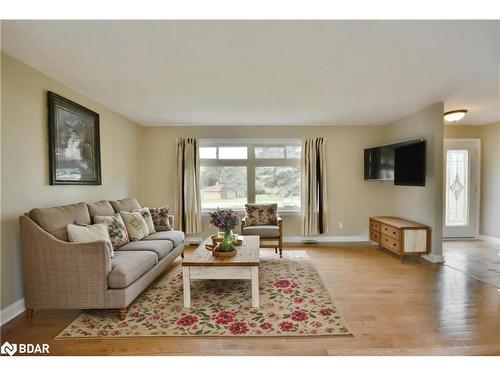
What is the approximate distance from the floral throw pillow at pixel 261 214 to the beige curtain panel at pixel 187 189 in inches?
42.9

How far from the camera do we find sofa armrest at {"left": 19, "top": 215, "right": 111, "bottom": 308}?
220cm

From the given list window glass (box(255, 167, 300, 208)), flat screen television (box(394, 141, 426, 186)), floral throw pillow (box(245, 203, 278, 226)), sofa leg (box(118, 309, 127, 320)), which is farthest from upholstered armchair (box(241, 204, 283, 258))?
sofa leg (box(118, 309, 127, 320))

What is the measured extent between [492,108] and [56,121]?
621cm

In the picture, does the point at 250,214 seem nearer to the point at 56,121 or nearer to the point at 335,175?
the point at 335,175

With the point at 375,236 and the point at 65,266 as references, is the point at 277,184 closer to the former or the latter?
the point at 375,236

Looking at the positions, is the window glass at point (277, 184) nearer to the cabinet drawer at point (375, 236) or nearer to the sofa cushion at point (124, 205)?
the cabinet drawer at point (375, 236)

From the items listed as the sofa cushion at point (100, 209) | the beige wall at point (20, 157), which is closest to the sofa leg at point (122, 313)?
the beige wall at point (20, 157)

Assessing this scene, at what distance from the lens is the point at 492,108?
406 cm

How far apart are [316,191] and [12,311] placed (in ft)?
14.8

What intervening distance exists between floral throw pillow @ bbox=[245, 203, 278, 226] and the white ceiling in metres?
1.73

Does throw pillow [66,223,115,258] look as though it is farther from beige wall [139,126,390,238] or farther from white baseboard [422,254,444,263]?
white baseboard [422,254,444,263]

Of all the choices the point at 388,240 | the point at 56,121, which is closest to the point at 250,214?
the point at 388,240
